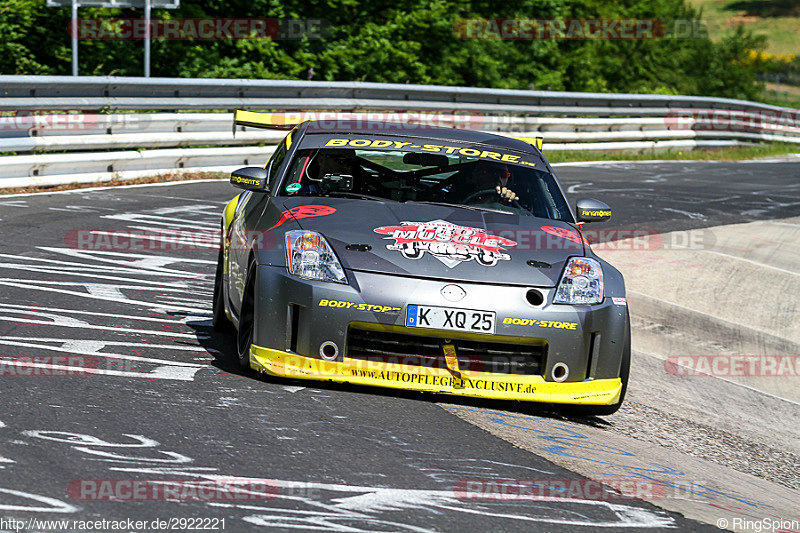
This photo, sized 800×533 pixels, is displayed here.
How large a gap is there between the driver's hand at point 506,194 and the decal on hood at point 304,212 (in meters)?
1.09

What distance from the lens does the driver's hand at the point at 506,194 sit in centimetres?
634

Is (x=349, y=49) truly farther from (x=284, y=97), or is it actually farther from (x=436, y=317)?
(x=436, y=317)

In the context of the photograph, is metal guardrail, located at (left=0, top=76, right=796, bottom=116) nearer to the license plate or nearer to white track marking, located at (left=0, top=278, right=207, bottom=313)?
white track marking, located at (left=0, top=278, right=207, bottom=313)

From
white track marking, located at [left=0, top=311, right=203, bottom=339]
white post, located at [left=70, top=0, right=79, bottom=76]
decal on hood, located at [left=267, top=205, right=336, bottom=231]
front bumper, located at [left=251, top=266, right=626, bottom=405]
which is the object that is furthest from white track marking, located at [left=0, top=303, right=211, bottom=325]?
white post, located at [left=70, top=0, right=79, bottom=76]

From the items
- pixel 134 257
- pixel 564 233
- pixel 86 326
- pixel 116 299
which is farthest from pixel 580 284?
pixel 134 257

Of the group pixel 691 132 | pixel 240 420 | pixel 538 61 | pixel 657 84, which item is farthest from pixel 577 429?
pixel 657 84

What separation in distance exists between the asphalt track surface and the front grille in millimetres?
222

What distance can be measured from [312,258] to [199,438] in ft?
4.17

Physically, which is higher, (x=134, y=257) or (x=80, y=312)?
(x=80, y=312)

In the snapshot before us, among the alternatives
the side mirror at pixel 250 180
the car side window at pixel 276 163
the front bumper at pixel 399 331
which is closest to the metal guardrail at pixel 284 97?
the car side window at pixel 276 163

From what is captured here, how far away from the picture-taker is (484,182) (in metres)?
6.41

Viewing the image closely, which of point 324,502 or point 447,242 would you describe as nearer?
point 324,502

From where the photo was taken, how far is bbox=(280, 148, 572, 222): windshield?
6254 millimetres

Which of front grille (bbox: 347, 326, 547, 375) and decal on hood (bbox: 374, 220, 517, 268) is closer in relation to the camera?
front grille (bbox: 347, 326, 547, 375)
